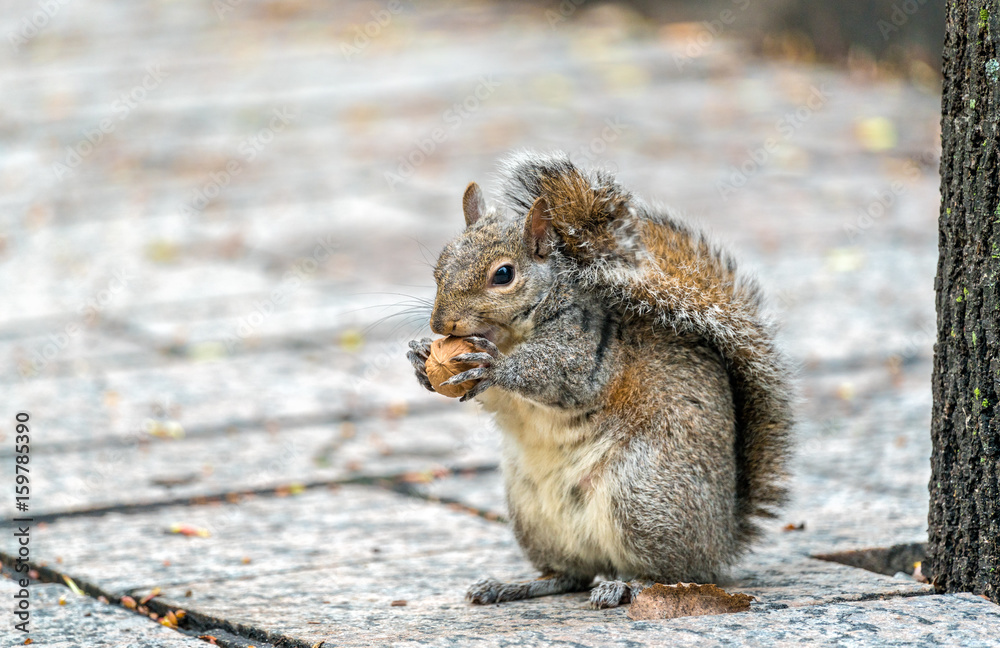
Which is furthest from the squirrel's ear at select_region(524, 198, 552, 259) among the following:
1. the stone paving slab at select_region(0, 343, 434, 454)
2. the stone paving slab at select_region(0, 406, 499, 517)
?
the stone paving slab at select_region(0, 343, 434, 454)

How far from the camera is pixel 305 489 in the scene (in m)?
3.78

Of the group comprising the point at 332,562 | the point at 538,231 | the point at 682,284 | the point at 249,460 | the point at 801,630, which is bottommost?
the point at 801,630

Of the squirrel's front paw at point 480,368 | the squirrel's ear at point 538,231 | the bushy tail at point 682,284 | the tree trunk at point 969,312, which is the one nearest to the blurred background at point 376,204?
the bushy tail at point 682,284

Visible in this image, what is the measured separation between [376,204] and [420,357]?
486 centimetres

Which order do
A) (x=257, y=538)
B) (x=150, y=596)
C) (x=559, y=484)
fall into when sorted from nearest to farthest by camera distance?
(x=559, y=484)
(x=150, y=596)
(x=257, y=538)

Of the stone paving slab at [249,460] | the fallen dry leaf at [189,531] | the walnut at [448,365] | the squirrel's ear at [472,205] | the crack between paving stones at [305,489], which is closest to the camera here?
the walnut at [448,365]

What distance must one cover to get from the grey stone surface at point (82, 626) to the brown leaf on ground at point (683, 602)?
0.81m

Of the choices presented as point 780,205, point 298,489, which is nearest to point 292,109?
point 780,205

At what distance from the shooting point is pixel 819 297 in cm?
559

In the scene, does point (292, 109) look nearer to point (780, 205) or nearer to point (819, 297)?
point (780, 205)

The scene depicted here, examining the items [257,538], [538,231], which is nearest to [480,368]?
[538,231]

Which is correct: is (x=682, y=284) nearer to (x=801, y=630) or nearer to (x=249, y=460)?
(x=801, y=630)

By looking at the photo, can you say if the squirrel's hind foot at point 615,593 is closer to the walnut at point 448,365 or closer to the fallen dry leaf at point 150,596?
the walnut at point 448,365

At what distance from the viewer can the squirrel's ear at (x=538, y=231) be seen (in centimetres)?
265
